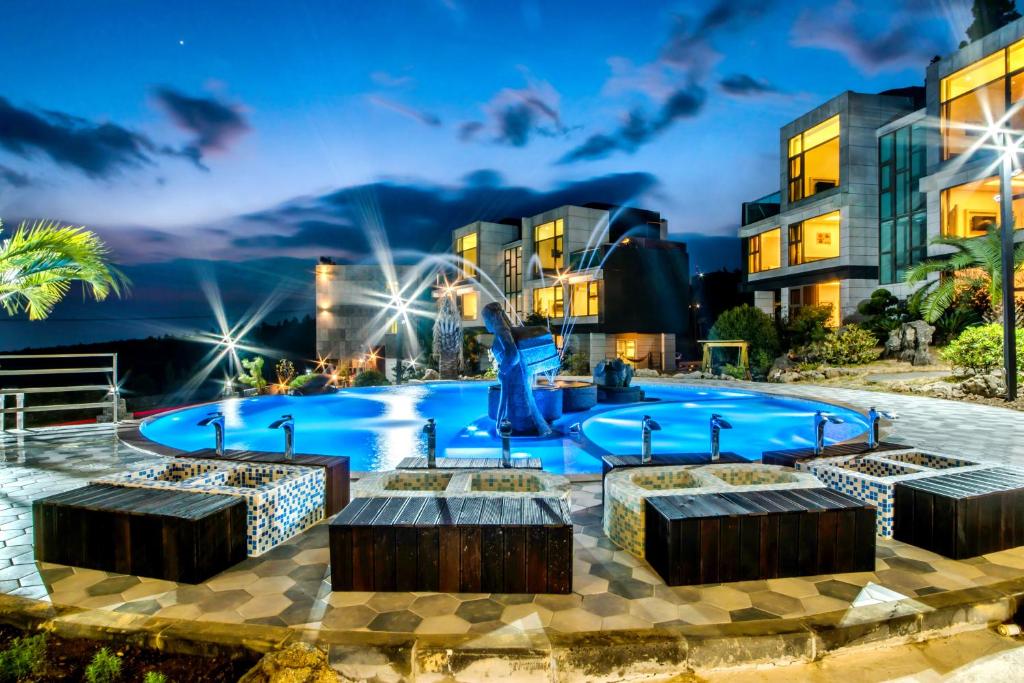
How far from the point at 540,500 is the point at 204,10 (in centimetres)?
3516

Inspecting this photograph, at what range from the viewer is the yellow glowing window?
38.7 metres

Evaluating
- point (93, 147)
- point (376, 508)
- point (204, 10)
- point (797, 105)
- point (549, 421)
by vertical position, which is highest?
point (797, 105)

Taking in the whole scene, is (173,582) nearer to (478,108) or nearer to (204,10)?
(204,10)

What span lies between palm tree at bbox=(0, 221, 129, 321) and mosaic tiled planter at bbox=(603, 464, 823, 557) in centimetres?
817

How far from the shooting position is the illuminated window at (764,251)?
95.8 feet

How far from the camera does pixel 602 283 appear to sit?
2898 cm

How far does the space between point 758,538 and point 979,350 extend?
15468 mm

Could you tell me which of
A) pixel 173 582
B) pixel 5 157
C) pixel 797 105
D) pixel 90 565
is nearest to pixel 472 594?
pixel 173 582

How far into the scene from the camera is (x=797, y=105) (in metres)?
57.1

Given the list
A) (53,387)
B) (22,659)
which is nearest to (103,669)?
(22,659)

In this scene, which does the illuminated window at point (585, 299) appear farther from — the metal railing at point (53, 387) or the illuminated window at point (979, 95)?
the metal railing at point (53, 387)

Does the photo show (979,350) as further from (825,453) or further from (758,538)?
(758,538)

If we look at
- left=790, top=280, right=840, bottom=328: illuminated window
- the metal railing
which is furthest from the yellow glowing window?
the metal railing

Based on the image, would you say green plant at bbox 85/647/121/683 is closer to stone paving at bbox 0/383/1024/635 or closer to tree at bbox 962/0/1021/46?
stone paving at bbox 0/383/1024/635
